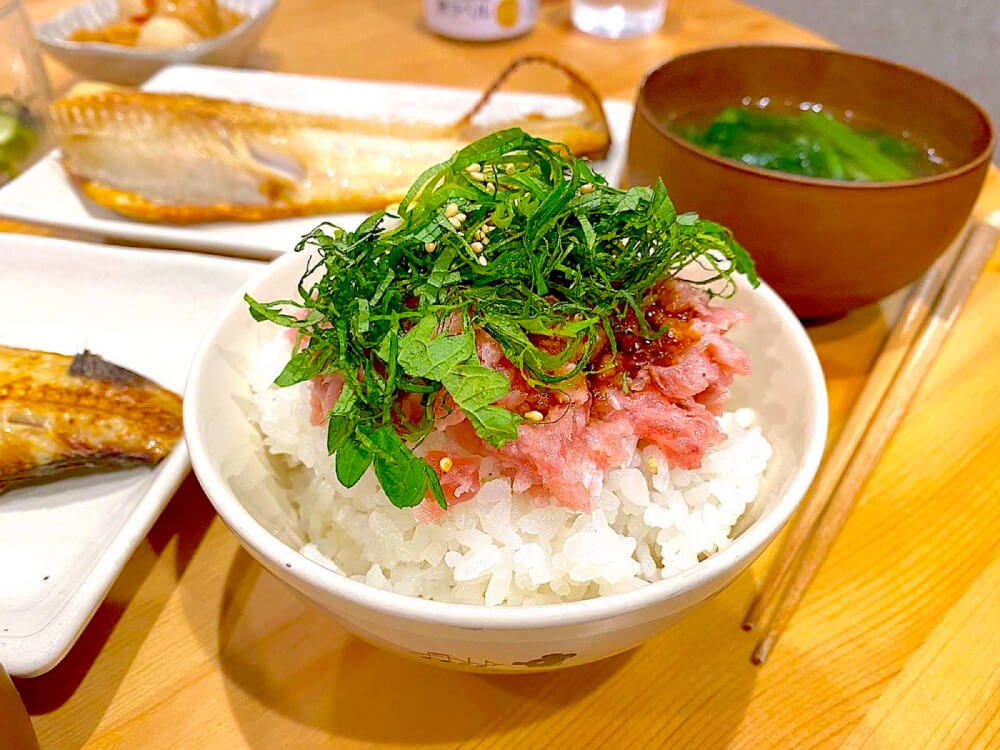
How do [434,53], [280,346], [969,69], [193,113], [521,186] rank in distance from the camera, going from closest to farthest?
[521,186] → [280,346] → [193,113] → [434,53] → [969,69]

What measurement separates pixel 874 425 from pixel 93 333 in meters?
1.61

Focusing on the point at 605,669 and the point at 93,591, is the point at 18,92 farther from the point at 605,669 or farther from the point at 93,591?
the point at 605,669

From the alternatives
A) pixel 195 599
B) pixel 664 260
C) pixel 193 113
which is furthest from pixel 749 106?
pixel 195 599

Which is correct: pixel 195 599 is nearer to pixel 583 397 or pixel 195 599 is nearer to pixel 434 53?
pixel 583 397

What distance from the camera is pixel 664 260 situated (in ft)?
3.75

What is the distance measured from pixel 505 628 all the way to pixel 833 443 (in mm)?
929

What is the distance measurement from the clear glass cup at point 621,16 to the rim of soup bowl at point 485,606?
2666 millimetres

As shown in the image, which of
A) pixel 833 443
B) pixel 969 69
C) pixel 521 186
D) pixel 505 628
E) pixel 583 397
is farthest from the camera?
pixel 969 69

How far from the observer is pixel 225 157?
7.38 feet

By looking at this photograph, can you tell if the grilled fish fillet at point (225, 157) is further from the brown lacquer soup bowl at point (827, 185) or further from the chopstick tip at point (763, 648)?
the chopstick tip at point (763, 648)

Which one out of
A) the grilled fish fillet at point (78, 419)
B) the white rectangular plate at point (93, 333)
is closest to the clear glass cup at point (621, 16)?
the white rectangular plate at point (93, 333)

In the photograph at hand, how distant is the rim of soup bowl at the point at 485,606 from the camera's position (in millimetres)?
854

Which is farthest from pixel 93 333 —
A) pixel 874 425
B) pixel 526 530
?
pixel 874 425

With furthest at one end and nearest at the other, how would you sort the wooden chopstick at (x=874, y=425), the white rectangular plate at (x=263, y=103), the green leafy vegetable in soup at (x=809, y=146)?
the white rectangular plate at (x=263, y=103) < the green leafy vegetable in soup at (x=809, y=146) < the wooden chopstick at (x=874, y=425)
